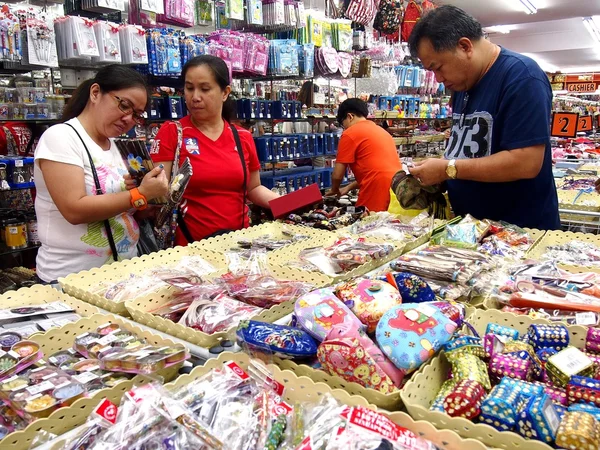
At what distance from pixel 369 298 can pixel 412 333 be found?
202 mm

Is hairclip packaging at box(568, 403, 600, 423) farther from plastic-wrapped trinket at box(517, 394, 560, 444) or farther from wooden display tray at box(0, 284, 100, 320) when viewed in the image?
wooden display tray at box(0, 284, 100, 320)

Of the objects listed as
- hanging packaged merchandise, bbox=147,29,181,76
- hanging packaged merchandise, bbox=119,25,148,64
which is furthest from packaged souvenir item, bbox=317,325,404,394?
hanging packaged merchandise, bbox=147,29,181,76

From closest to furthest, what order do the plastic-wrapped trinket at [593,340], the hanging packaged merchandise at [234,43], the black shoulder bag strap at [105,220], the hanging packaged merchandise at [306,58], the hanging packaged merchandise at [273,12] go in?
the plastic-wrapped trinket at [593,340] < the black shoulder bag strap at [105,220] < the hanging packaged merchandise at [234,43] < the hanging packaged merchandise at [273,12] < the hanging packaged merchandise at [306,58]

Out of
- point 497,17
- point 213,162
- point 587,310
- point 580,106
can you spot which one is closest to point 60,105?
point 213,162

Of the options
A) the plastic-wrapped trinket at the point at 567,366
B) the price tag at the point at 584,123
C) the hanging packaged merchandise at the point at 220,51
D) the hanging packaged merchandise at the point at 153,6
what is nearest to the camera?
the plastic-wrapped trinket at the point at 567,366

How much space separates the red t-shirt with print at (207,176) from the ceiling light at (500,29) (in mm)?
12672

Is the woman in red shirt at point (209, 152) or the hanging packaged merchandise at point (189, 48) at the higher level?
the hanging packaged merchandise at point (189, 48)

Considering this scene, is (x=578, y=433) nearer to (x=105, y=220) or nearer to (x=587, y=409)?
(x=587, y=409)

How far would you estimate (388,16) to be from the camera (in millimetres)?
7387

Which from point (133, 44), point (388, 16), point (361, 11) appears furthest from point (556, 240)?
point (388, 16)

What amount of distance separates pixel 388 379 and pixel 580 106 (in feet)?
49.1

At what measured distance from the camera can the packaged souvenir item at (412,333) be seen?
109 centimetres

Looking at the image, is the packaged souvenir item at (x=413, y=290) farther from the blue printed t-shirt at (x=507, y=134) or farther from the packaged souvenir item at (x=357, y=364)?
the blue printed t-shirt at (x=507, y=134)

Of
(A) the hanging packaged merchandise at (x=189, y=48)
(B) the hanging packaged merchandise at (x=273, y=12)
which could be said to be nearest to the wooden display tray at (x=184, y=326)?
(A) the hanging packaged merchandise at (x=189, y=48)
